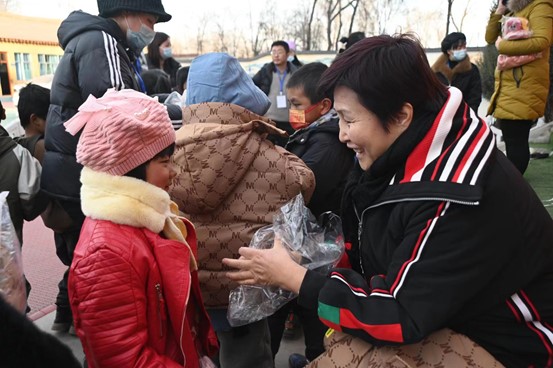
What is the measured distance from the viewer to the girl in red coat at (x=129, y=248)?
4.87ft

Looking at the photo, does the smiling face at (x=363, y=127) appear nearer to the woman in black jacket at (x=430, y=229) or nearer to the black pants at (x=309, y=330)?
the woman in black jacket at (x=430, y=229)

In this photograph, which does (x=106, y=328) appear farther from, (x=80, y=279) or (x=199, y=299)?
(x=199, y=299)

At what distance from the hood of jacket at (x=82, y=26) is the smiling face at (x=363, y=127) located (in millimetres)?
1725

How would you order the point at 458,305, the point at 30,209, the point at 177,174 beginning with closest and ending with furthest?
1. the point at 458,305
2. the point at 177,174
3. the point at 30,209

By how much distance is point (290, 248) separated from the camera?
1.85 metres

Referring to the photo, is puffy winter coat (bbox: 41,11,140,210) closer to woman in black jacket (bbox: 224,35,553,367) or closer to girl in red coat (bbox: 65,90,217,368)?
girl in red coat (bbox: 65,90,217,368)

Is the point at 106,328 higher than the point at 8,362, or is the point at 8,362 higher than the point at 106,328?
the point at 8,362

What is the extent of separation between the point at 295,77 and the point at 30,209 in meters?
1.66

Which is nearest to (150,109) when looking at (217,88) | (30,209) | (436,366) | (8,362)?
(217,88)

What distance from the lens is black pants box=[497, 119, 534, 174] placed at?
4.77 m

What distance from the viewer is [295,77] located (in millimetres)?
2818

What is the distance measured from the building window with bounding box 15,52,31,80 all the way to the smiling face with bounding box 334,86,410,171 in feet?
90.8

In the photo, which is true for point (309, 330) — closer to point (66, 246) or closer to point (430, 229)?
point (430, 229)

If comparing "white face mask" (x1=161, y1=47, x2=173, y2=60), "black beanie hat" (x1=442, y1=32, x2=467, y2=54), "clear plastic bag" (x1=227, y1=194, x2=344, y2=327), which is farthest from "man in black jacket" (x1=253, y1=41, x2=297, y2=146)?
"clear plastic bag" (x1=227, y1=194, x2=344, y2=327)
